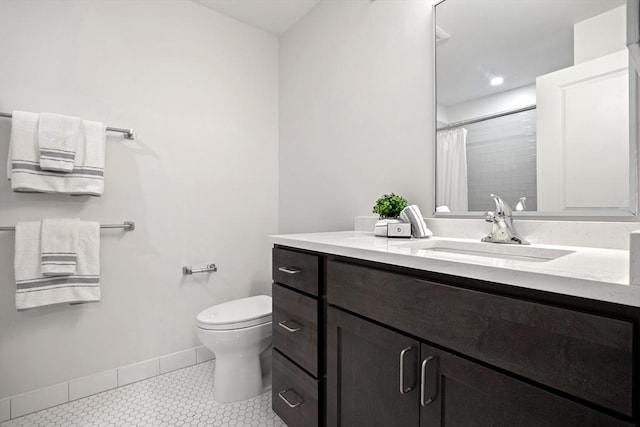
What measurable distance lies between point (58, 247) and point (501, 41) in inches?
86.8

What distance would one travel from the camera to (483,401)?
0.66m

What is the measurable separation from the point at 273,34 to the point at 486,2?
1.68 m

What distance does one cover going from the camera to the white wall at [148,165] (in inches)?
61.8

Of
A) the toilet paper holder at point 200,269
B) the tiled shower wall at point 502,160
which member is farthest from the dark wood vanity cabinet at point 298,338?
the toilet paper holder at point 200,269

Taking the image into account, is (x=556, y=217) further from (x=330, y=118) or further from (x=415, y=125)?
(x=330, y=118)

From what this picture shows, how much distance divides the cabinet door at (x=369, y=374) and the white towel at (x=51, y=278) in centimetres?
135

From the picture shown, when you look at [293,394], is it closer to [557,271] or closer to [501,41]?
[557,271]

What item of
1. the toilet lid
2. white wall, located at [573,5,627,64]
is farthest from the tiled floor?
white wall, located at [573,5,627,64]

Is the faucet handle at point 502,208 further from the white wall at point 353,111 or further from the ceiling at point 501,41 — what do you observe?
the ceiling at point 501,41

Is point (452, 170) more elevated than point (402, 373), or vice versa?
point (452, 170)

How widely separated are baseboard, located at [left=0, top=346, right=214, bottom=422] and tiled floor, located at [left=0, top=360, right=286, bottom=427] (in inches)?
1.3

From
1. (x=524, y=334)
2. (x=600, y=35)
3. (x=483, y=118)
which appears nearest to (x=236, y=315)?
(x=524, y=334)

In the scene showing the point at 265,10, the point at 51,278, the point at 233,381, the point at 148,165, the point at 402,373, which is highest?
the point at 265,10

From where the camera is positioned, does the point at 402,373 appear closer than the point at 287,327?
Yes
